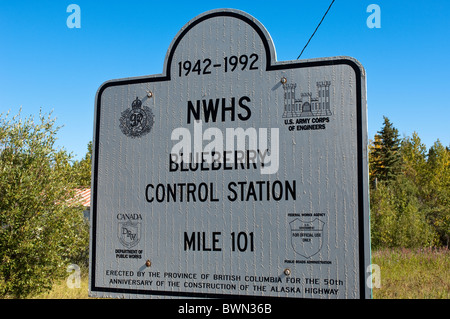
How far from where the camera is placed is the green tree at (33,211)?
388 inches

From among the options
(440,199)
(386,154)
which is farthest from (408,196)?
(386,154)

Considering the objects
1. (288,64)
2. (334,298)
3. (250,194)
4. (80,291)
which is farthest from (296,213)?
(80,291)

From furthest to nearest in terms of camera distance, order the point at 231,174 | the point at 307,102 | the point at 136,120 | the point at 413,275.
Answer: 1. the point at 413,275
2. the point at 136,120
3. the point at 231,174
4. the point at 307,102

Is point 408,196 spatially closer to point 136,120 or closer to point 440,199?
point 440,199

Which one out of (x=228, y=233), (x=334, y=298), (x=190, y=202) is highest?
(x=190, y=202)

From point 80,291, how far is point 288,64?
9.41 metres

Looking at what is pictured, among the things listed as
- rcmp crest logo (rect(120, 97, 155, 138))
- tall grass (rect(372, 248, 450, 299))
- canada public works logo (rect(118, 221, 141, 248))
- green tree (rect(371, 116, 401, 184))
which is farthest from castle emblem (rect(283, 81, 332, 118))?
green tree (rect(371, 116, 401, 184))

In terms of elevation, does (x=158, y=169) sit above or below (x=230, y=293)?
above

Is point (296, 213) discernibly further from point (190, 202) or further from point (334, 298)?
point (190, 202)

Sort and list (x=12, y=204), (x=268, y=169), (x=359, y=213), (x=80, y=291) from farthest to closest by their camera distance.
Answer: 1. (x=80, y=291)
2. (x=12, y=204)
3. (x=268, y=169)
4. (x=359, y=213)

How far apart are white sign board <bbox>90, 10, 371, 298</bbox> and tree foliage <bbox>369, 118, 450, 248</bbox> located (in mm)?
18654

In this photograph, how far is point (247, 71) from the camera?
212 inches

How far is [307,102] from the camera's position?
509 centimetres

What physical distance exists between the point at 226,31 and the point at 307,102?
1.56 metres
